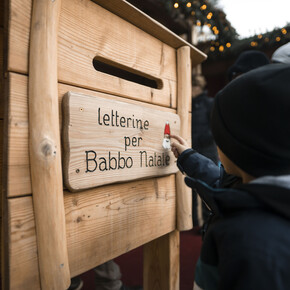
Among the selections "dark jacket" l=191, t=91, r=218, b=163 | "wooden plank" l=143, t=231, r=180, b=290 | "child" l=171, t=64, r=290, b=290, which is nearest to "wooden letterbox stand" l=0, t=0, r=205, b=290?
"wooden plank" l=143, t=231, r=180, b=290

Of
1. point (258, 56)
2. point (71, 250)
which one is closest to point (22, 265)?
point (71, 250)

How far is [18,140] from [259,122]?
21.8 inches

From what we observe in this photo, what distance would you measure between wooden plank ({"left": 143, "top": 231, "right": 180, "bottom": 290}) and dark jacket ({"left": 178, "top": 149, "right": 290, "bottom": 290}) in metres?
0.57

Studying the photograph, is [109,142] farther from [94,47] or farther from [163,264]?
[163,264]

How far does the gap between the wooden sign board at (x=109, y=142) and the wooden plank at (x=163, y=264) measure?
0.37 metres

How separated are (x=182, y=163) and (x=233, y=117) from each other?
42 centimetres

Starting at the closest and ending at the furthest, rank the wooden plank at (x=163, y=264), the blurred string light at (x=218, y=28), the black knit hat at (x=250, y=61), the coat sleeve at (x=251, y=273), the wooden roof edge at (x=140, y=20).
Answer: the coat sleeve at (x=251, y=273) → the wooden roof edge at (x=140, y=20) → the wooden plank at (x=163, y=264) → the black knit hat at (x=250, y=61) → the blurred string light at (x=218, y=28)

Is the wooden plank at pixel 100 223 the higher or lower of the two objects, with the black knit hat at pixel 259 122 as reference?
lower

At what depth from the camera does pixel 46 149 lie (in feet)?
2.03

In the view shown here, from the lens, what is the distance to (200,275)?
62cm

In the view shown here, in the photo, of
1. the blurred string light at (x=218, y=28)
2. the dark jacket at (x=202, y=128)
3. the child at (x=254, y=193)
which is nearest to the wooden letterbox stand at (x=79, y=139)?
the child at (x=254, y=193)

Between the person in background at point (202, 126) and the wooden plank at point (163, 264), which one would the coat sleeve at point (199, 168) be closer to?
the wooden plank at point (163, 264)

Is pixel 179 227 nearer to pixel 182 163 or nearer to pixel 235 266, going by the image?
pixel 182 163

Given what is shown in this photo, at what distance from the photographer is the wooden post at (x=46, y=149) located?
Answer: 61 centimetres
